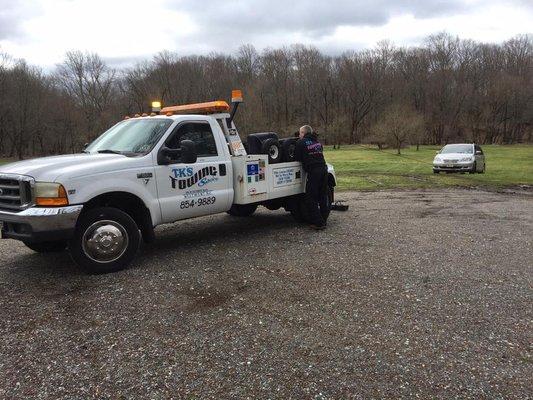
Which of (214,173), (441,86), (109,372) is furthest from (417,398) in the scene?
(441,86)

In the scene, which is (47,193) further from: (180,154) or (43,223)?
(180,154)

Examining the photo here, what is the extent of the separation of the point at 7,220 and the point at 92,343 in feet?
7.64

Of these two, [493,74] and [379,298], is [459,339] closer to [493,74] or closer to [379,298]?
[379,298]

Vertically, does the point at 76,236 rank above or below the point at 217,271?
above

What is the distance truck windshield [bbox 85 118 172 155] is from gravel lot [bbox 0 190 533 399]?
5.30ft

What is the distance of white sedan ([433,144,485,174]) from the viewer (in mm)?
21953

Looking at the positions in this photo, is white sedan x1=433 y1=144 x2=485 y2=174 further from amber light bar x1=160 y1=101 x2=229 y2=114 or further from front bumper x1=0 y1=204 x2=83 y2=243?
front bumper x1=0 y1=204 x2=83 y2=243

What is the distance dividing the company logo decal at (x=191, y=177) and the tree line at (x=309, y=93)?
1988 inches

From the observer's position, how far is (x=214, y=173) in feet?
23.2

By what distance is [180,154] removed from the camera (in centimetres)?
652

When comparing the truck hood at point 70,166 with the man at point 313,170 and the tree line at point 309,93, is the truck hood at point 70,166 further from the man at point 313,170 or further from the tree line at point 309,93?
the tree line at point 309,93

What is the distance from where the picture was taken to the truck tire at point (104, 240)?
5.64 metres

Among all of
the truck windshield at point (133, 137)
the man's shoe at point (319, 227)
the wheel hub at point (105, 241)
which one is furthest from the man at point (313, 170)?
the wheel hub at point (105, 241)

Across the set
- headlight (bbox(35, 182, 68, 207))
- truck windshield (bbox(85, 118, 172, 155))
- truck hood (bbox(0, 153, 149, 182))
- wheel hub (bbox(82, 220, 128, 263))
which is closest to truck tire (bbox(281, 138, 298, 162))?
truck windshield (bbox(85, 118, 172, 155))
